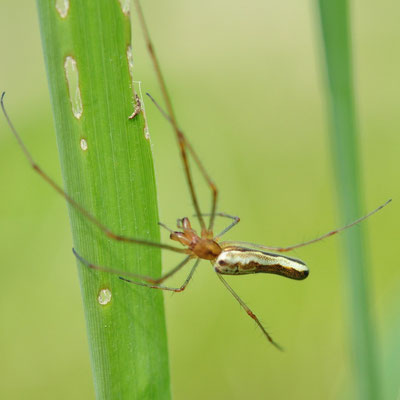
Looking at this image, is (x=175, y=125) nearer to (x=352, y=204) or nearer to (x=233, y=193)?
(x=352, y=204)

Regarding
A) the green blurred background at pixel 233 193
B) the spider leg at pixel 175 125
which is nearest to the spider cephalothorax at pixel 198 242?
the spider leg at pixel 175 125

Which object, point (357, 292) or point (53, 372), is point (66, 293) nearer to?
point (53, 372)

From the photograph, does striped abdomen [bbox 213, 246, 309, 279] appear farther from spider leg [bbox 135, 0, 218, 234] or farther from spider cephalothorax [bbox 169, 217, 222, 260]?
spider leg [bbox 135, 0, 218, 234]

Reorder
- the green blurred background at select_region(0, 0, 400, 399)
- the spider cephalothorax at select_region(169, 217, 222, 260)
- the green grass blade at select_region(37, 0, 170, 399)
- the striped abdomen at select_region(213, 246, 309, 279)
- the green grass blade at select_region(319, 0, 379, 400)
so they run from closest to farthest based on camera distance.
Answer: the green grass blade at select_region(37, 0, 170, 399) < the green grass blade at select_region(319, 0, 379, 400) < the striped abdomen at select_region(213, 246, 309, 279) < the spider cephalothorax at select_region(169, 217, 222, 260) < the green blurred background at select_region(0, 0, 400, 399)

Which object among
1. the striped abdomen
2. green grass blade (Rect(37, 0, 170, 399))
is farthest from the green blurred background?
green grass blade (Rect(37, 0, 170, 399))

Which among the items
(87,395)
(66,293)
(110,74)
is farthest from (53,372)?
(110,74)

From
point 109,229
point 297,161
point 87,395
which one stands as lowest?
point 87,395

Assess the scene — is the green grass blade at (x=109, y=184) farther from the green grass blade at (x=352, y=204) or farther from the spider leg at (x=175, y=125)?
the green grass blade at (x=352, y=204)
